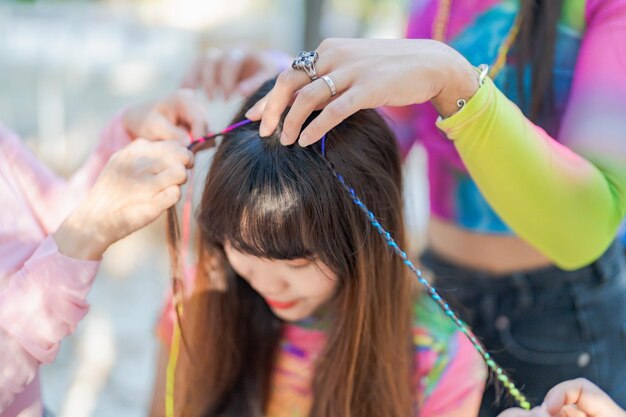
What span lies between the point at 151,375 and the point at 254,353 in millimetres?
916

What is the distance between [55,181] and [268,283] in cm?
38

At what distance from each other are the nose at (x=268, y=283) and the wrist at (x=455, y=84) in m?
0.30

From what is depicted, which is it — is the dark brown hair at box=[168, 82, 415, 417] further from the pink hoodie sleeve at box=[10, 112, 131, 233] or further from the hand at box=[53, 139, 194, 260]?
the pink hoodie sleeve at box=[10, 112, 131, 233]

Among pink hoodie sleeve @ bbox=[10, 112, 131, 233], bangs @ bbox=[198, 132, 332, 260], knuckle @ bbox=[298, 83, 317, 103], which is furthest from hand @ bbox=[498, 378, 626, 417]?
pink hoodie sleeve @ bbox=[10, 112, 131, 233]

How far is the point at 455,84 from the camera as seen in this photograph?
31.5 inches

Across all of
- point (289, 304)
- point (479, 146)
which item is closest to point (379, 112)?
point (479, 146)

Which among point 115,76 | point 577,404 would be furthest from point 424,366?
point 115,76

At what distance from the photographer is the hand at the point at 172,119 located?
0.97 m

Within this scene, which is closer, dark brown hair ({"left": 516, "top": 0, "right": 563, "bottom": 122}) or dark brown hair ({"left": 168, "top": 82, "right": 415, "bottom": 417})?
dark brown hair ({"left": 168, "top": 82, "right": 415, "bottom": 417})

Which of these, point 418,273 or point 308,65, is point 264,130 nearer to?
point 308,65

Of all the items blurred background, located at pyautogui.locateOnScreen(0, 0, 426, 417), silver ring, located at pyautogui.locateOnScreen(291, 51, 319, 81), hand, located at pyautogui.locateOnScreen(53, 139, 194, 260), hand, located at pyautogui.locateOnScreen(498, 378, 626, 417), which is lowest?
blurred background, located at pyautogui.locateOnScreen(0, 0, 426, 417)

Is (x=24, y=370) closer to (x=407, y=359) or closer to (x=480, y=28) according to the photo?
(x=407, y=359)

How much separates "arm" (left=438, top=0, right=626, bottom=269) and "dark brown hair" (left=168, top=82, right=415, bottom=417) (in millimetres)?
128

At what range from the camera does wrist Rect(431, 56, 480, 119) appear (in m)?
0.79
